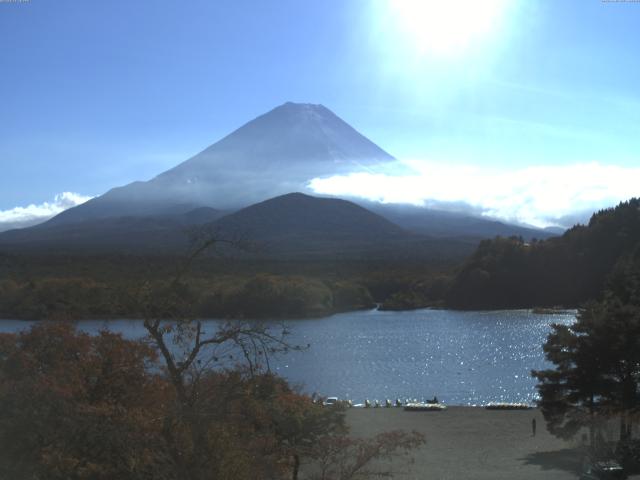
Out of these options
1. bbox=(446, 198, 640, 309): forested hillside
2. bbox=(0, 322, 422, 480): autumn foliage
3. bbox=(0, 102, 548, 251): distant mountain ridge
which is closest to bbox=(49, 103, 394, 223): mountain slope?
bbox=(0, 102, 548, 251): distant mountain ridge

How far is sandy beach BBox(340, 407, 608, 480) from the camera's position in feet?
36.6

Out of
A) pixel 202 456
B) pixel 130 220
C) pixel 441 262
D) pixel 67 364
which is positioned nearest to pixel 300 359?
pixel 67 364

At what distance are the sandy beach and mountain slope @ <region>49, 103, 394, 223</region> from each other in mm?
95714

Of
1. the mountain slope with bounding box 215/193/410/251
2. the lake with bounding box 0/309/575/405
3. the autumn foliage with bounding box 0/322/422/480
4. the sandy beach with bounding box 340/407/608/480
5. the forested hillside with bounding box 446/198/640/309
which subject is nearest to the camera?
the autumn foliage with bounding box 0/322/422/480

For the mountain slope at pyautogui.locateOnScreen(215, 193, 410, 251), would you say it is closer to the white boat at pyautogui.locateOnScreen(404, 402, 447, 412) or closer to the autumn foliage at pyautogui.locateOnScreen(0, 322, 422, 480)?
the white boat at pyautogui.locateOnScreen(404, 402, 447, 412)

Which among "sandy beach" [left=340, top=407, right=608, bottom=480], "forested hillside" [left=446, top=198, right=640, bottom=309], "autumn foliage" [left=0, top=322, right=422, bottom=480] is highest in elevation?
"forested hillside" [left=446, top=198, right=640, bottom=309]

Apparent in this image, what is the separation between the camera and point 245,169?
124 m

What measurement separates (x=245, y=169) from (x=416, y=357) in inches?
3920

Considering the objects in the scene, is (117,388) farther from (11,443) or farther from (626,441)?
(626,441)

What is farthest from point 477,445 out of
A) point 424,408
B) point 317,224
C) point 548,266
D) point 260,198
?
point 260,198

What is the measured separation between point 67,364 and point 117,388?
49 centimetres

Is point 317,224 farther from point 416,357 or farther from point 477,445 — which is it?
point 477,445

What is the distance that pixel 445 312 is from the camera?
48312 millimetres

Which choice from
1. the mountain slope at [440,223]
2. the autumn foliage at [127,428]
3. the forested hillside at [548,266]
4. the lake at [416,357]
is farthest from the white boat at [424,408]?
the mountain slope at [440,223]
